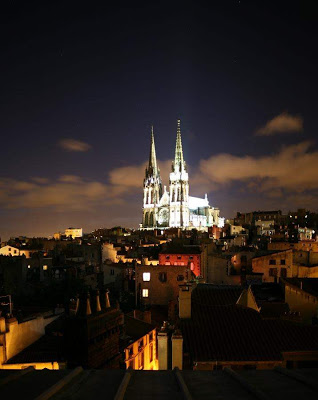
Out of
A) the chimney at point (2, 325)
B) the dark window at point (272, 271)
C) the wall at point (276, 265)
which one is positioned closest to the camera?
the chimney at point (2, 325)

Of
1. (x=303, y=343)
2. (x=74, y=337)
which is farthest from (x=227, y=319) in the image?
(x=74, y=337)

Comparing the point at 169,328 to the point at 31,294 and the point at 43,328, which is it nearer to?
the point at 43,328

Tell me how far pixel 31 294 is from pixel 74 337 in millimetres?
29352

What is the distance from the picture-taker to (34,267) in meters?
42.2

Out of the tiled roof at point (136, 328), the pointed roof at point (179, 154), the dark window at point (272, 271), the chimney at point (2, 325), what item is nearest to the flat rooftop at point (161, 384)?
the chimney at point (2, 325)

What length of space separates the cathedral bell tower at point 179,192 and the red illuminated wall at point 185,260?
8879cm

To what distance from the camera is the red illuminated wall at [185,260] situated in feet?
147

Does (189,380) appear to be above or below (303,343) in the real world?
above

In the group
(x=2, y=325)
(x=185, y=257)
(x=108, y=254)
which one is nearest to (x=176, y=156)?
(x=108, y=254)

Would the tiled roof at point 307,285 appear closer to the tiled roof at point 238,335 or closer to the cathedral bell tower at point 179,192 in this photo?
the tiled roof at point 238,335

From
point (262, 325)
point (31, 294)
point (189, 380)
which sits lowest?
point (31, 294)

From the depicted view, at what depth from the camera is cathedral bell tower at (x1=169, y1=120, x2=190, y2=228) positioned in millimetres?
138000

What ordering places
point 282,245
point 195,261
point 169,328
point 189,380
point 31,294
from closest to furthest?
point 189,380, point 169,328, point 31,294, point 195,261, point 282,245

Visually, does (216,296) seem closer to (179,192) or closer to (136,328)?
(136,328)
